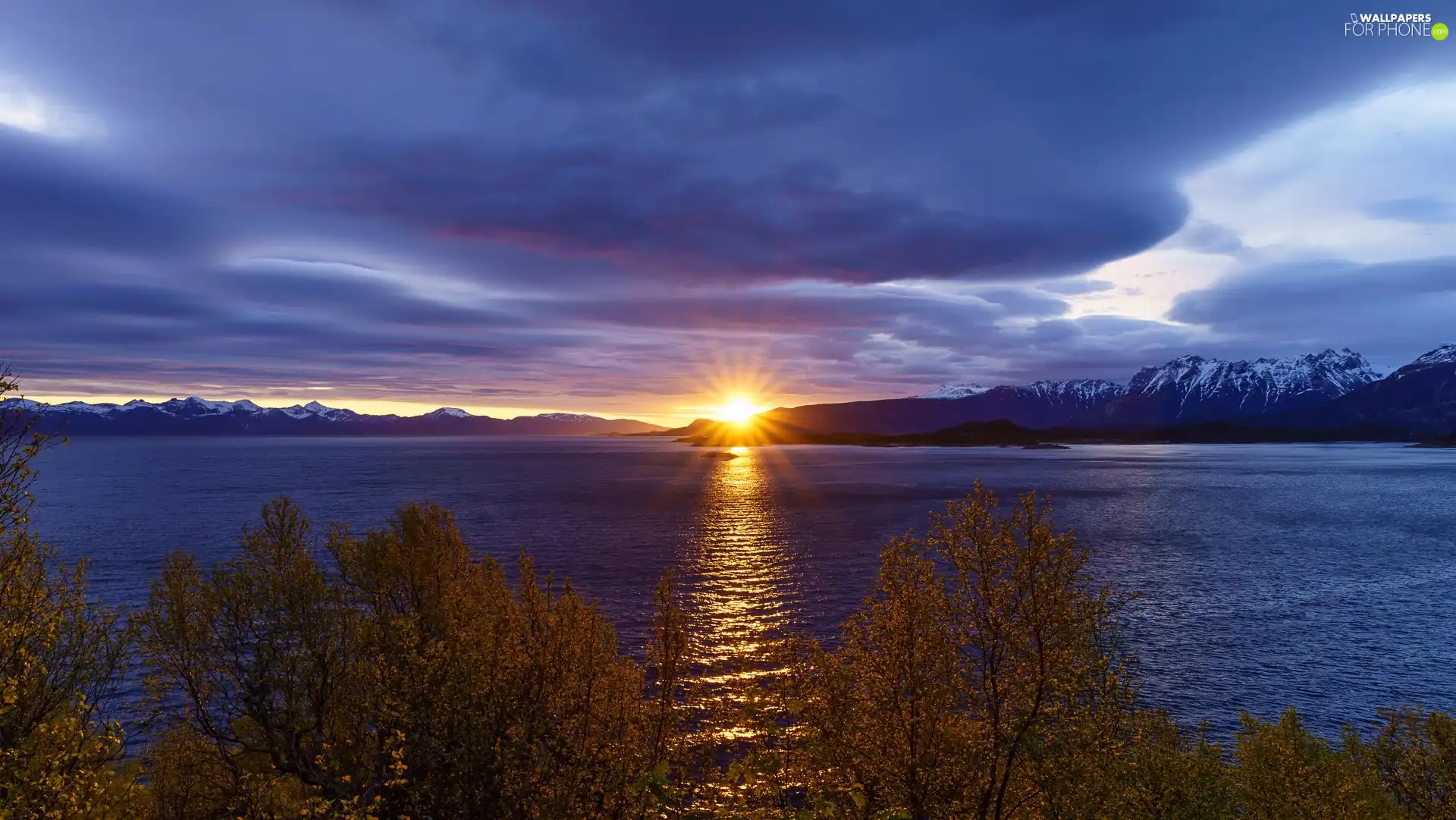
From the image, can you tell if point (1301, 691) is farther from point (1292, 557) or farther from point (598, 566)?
point (598, 566)

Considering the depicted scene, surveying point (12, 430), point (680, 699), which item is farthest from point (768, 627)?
point (12, 430)

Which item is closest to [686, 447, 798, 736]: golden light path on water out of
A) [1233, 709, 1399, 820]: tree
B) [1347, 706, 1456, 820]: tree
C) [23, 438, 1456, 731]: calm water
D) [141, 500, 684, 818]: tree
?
[23, 438, 1456, 731]: calm water

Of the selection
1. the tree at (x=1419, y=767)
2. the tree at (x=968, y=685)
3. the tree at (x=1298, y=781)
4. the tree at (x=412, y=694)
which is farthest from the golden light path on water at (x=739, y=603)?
the tree at (x=1419, y=767)

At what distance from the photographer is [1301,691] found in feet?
219

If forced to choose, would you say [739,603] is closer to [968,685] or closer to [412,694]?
[412,694]

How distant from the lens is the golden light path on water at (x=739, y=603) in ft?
233

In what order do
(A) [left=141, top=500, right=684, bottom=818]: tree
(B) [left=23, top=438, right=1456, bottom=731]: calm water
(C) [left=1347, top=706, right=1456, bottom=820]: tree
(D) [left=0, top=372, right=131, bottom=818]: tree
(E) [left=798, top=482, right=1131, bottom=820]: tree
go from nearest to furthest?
(D) [left=0, top=372, right=131, bottom=818]: tree
(E) [left=798, top=482, right=1131, bottom=820]: tree
(A) [left=141, top=500, right=684, bottom=818]: tree
(C) [left=1347, top=706, right=1456, bottom=820]: tree
(B) [left=23, top=438, right=1456, bottom=731]: calm water

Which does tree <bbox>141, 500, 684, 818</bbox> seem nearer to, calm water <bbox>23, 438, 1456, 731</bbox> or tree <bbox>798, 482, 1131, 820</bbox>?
tree <bbox>798, 482, 1131, 820</bbox>

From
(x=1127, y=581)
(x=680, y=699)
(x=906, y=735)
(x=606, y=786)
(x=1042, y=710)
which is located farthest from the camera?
(x=1127, y=581)

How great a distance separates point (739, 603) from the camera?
99875mm

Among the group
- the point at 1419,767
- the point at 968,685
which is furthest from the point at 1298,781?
the point at 968,685

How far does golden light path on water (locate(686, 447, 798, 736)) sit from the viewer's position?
70.9 metres

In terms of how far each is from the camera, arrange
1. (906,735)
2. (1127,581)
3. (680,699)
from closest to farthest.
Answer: (906,735) < (680,699) < (1127,581)

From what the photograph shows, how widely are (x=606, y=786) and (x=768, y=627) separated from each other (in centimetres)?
6106
